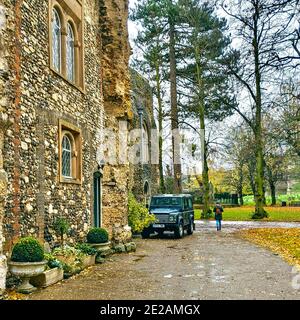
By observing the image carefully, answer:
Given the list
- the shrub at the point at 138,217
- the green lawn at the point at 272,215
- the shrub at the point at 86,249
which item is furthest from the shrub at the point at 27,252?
the green lawn at the point at 272,215

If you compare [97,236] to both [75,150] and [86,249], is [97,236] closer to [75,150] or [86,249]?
[86,249]

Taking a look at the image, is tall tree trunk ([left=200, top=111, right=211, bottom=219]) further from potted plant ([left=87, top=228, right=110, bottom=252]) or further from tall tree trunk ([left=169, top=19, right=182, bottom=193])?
potted plant ([left=87, top=228, right=110, bottom=252])

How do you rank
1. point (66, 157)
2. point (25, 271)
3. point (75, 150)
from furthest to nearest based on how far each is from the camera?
1. point (75, 150)
2. point (66, 157)
3. point (25, 271)

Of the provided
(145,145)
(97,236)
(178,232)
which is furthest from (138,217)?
(145,145)

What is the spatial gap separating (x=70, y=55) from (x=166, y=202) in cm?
952

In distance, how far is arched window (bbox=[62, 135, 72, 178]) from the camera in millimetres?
13180

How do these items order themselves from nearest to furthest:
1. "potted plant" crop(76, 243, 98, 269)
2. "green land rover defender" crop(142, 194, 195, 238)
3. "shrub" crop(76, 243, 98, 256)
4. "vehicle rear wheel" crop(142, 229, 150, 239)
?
"potted plant" crop(76, 243, 98, 269) < "shrub" crop(76, 243, 98, 256) < "green land rover defender" crop(142, 194, 195, 238) < "vehicle rear wheel" crop(142, 229, 150, 239)

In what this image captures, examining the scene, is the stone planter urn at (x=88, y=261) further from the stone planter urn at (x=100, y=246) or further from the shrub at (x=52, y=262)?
the shrub at (x=52, y=262)

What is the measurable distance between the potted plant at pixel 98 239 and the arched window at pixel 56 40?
5.00m

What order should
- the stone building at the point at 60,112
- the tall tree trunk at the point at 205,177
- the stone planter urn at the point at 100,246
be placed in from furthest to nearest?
the tall tree trunk at the point at 205,177 → the stone planter urn at the point at 100,246 → the stone building at the point at 60,112

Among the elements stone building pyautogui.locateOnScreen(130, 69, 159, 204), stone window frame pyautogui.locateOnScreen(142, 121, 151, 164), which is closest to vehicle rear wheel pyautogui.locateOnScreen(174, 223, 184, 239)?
stone building pyautogui.locateOnScreen(130, 69, 159, 204)

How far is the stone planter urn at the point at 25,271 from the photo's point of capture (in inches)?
340

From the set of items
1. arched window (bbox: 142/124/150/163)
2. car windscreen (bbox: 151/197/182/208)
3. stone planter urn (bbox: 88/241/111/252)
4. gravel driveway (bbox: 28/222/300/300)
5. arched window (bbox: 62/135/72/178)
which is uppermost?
arched window (bbox: 142/124/150/163)

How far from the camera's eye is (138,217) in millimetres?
19031
